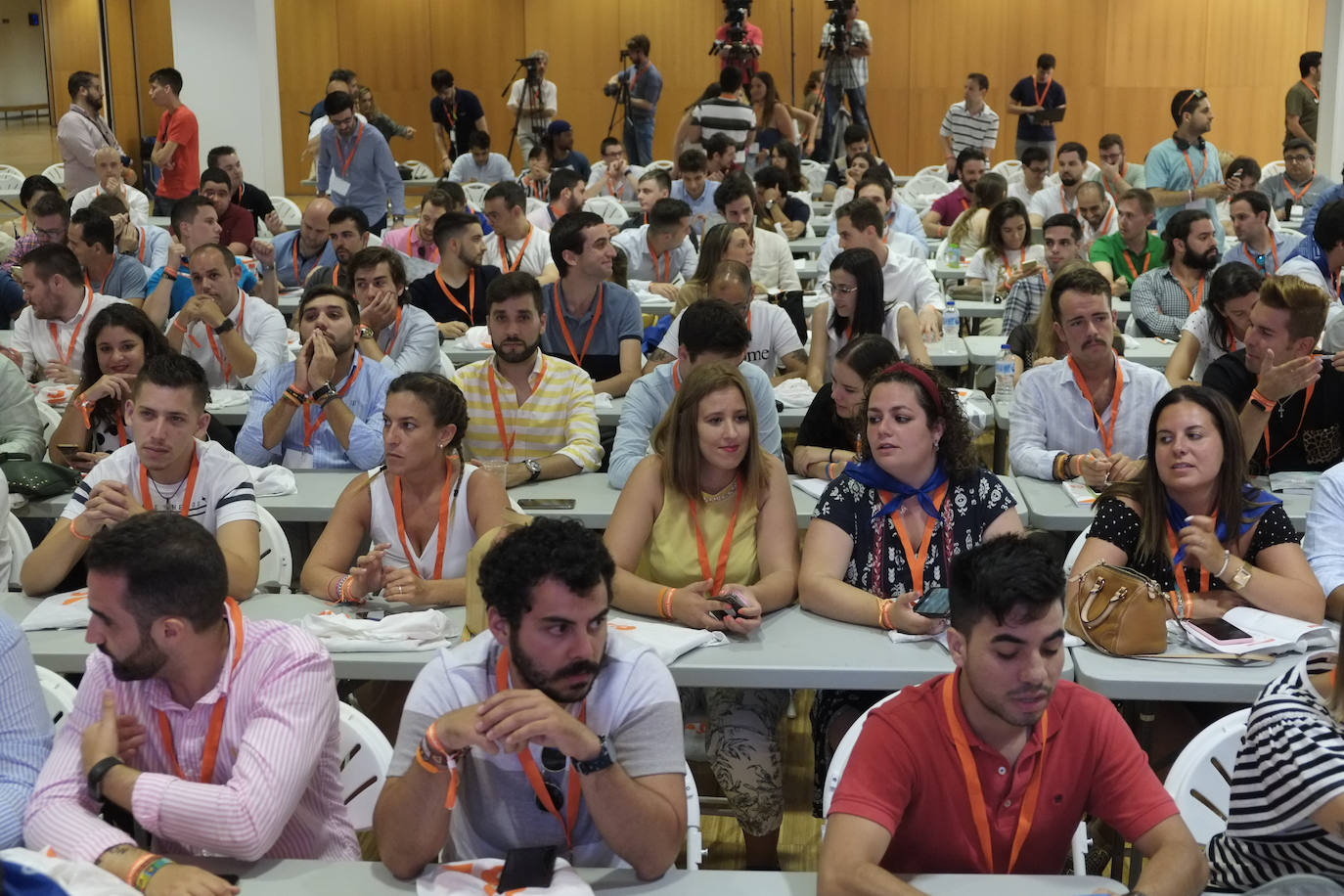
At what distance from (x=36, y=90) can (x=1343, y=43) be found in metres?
17.9

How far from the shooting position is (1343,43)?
33.1ft

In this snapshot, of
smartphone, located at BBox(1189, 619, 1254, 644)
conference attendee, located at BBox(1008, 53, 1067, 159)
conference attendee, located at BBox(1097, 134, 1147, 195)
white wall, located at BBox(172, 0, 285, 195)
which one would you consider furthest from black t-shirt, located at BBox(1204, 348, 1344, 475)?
white wall, located at BBox(172, 0, 285, 195)

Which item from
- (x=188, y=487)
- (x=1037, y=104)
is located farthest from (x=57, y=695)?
(x=1037, y=104)

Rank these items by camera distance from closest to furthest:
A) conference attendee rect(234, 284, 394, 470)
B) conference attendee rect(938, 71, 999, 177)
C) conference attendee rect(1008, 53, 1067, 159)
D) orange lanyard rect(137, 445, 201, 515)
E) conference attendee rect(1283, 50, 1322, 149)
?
1. orange lanyard rect(137, 445, 201, 515)
2. conference attendee rect(234, 284, 394, 470)
3. conference attendee rect(1283, 50, 1322, 149)
4. conference attendee rect(938, 71, 999, 177)
5. conference attendee rect(1008, 53, 1067, 159)

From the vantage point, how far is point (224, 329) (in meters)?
5.48

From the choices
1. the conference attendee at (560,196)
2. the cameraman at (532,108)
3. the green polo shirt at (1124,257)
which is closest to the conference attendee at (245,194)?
the conference attendee at (560,196)

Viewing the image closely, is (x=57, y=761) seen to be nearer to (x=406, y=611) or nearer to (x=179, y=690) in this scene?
(x=179, y=690)

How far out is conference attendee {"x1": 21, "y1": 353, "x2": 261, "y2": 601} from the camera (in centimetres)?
326

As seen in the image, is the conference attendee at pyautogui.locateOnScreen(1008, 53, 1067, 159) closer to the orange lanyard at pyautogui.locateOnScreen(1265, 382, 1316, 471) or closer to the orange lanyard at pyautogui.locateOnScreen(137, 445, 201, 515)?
the orange lanyard at pyautogui.locateOnScreen(1265, 382, 1316, 471)

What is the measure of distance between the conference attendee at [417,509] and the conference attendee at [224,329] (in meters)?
2.24

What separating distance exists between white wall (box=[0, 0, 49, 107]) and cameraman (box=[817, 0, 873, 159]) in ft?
39.5

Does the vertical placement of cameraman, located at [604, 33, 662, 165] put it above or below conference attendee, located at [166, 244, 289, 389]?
above

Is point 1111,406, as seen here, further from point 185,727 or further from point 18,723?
point 18,723

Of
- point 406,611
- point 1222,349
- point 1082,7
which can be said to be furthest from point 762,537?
point 1082,7
